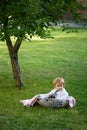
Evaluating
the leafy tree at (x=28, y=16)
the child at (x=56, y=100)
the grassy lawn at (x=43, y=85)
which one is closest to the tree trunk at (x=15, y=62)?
the grassy lawn at (x=43, y=85)

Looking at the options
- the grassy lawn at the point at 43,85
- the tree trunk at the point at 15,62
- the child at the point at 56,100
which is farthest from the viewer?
the tree trunk at the point at 15,62

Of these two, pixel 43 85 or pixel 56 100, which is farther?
pixel 43 85

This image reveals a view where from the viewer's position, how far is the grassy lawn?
7488mm

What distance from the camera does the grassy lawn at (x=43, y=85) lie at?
7.49 m

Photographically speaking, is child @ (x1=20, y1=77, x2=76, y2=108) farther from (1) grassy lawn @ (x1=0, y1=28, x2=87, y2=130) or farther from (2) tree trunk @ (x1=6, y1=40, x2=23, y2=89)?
(2) tree trunk @ (x1=6, y1=40, x2=23, y2=89)

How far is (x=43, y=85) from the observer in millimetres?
10922

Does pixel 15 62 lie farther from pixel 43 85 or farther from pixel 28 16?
pixel 28 16

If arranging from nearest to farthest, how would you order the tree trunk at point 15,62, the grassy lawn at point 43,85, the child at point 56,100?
the grassy lawn at point 43,85 → the child at point 56,100 → the tree trunk at point 15,62

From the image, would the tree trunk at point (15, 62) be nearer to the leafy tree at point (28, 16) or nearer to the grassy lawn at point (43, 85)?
the grassy lawn at point (43, 85)

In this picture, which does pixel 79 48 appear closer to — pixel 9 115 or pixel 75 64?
pixel 75 64

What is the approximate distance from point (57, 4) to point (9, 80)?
9.89 feet

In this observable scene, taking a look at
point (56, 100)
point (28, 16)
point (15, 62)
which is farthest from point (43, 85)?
point (28, 16)

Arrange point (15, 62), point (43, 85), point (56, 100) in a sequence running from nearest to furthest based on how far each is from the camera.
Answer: point (56, 100) < point (15, 62) < point (43, 85)

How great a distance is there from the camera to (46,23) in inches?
365
